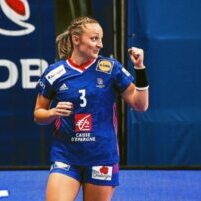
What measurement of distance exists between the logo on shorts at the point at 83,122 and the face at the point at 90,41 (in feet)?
1.18

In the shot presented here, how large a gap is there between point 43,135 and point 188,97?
5.94ft

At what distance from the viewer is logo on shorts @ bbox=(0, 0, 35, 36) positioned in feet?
24.7

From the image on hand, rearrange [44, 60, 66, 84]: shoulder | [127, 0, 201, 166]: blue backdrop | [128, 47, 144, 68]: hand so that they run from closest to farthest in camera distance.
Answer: [128, 47, 144, 68]: hand
[44, 60, 66, 84]: shoulder
[127, 0, 201, 166]: blue backdrop

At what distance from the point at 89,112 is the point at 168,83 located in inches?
155

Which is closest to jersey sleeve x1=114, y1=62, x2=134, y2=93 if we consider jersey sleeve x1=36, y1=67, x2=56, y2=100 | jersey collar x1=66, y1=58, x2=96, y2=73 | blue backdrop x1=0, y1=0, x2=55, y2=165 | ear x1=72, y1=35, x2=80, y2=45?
jersey collar x1=66, y1=58, x2=96, y2=73

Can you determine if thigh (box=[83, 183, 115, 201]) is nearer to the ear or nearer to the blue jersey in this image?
the blue jersey

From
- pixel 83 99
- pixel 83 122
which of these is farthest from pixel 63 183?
pixel 83 99

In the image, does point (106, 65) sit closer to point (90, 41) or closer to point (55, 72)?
point (90, 41)

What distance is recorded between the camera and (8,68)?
7602 mm

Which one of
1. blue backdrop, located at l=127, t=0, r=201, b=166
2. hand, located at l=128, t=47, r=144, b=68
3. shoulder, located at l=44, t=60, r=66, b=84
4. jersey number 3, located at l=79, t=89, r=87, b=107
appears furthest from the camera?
blue backdrop, located at l=127, t=0, r=201, b=166

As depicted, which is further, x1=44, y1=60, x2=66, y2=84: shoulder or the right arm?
x1=44, y1=60, x2=66, y2=84: shoulder

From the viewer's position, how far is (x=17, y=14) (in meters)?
7.55

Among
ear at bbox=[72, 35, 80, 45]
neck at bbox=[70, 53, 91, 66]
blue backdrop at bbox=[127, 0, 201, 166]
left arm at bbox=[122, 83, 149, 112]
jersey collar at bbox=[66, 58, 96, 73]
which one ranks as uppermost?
ear at bbox=[72, 35, 80, 45]

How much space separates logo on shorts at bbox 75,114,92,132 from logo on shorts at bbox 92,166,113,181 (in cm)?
24
